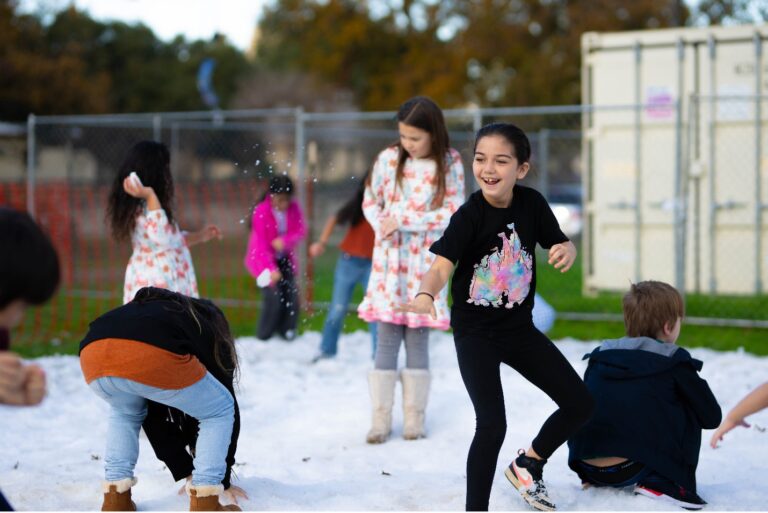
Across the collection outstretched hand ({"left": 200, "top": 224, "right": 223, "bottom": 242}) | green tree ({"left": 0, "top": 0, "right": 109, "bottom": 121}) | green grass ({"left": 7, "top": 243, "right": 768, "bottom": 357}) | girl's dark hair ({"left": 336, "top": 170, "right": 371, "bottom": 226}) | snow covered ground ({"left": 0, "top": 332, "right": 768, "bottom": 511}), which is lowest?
snow covered ground ({"left": 0, "top": 332, "right": 768, "bottom": 511})

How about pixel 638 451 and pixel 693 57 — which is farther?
pixel 693 57

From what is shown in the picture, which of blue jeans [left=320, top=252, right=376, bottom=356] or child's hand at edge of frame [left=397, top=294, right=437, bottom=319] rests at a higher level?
child's hand at edge of frame [left=397, top=294, right=437, bottom=319]

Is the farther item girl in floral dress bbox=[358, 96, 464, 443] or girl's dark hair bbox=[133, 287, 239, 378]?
girl in floral dress bbox=[358, 96, 464, 443]

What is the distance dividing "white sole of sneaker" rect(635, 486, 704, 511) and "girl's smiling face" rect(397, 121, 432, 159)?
6.76 feet

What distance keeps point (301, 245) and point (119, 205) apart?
426cm

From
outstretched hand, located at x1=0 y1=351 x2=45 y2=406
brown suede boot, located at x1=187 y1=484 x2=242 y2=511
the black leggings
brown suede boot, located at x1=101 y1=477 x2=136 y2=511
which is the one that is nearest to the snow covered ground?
brown suede boot, located at x1=101 y1=477 x2=136 y2=511

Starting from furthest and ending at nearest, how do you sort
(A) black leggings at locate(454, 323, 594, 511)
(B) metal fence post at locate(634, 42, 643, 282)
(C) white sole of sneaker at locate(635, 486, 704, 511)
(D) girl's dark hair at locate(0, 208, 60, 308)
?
(B) metal fence post at locate(634, 42, 643, 282)
(C) white sole of sneaker at locate(635, 486, 704, 511)
(A) black leggings at locate(454, 323, 594, 511)
(D) girl's dark hair at locate(0, 208, 60, 308)

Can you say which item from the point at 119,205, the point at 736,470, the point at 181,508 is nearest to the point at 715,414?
the point at 736,470

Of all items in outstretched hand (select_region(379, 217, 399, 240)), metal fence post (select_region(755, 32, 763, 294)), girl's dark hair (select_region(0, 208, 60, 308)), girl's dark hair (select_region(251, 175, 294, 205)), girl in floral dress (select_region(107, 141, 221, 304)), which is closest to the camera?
girl's dark hair (select_region(0, 208, 60, 308))

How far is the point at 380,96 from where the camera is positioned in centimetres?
2762

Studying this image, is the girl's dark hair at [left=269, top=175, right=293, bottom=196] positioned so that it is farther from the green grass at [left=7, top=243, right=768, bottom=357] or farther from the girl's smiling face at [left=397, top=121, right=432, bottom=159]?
the girl's smiling face at [left=397, top=121, right=432, bottom=159]

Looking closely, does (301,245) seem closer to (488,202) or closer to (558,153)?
(488,202)

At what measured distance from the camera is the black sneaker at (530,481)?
148 inches

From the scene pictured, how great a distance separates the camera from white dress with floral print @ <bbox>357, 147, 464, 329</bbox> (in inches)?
198
